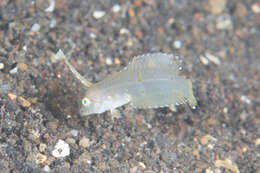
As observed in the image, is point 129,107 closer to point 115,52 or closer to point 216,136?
point 115,52

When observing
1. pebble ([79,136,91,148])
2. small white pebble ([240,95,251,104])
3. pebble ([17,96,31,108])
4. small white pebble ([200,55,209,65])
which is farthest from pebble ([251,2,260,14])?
pebble ([17,96,31,108])

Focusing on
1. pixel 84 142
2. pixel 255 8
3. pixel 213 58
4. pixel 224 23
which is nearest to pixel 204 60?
pixel 213 58

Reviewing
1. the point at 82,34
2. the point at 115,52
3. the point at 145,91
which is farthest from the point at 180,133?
the point at 82,34

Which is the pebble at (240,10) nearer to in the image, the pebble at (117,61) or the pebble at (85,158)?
the pebble at (117,61)

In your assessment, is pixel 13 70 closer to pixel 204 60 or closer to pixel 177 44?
pixel 177 44

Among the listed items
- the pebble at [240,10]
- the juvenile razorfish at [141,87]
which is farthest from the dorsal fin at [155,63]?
the pebble at [240,10]

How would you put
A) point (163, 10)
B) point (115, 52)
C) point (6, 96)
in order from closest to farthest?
point (6, 96) < point (115, 52) < point (163, 10)
